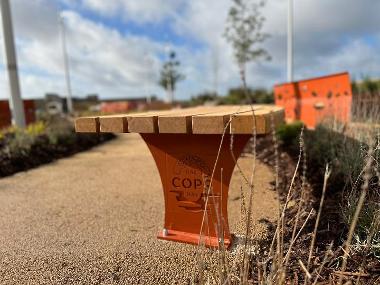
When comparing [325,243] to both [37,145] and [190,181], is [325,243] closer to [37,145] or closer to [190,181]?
[190,181]

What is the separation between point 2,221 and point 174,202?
170cm

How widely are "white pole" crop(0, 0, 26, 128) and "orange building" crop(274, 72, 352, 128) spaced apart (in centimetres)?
700

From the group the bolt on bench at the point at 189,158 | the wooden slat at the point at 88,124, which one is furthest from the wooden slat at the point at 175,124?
the wooden slat at the point at 88,124

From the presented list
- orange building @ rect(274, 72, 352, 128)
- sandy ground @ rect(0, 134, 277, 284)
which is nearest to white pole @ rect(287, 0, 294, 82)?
orange building @ rect(274, 72, 352, 128)

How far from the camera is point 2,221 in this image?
10.0ft

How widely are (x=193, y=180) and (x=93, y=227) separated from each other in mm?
1058

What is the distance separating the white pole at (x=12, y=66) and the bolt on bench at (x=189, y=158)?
7.00m

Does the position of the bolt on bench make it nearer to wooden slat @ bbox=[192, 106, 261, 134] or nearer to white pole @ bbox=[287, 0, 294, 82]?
wooden slat @ bbox=[192, 106, 261, 134]

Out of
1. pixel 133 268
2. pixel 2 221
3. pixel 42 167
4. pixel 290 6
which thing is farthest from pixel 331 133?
pixel 290 6

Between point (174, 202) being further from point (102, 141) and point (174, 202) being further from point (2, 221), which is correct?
point (102, 141)

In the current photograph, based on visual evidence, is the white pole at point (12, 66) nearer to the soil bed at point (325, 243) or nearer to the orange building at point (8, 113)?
the orange building at point (8, 113)

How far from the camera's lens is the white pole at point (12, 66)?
8133mm

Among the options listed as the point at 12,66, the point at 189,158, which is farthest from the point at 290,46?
the point at 189,158

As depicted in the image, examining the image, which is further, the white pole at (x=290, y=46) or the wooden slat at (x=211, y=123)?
the white pole at (x=290, y=46)
